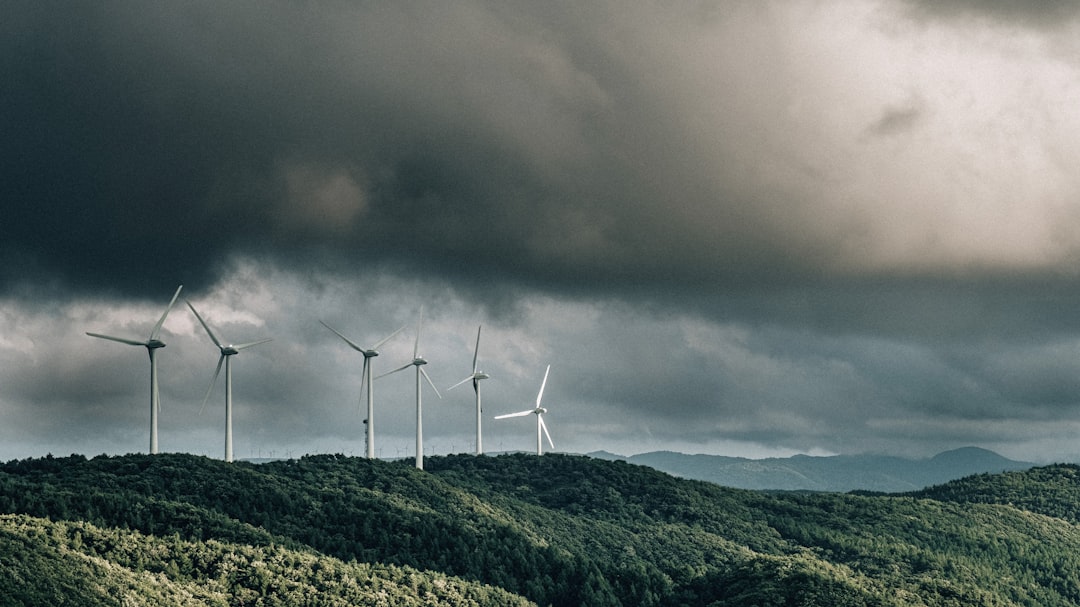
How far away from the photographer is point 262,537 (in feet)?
591

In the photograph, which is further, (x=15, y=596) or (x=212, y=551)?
(x=212, y=551)

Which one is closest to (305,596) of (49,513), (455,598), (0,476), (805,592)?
(455,598)

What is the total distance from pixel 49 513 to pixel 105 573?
1718 inches

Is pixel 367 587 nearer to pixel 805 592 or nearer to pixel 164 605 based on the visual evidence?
pixel 164 605

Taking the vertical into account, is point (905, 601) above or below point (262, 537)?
below

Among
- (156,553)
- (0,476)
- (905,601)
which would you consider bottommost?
(905,601)

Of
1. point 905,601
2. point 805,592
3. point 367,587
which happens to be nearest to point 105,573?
point 367,587

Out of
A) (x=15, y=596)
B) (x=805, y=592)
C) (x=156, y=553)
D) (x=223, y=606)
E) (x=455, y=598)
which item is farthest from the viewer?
(x=805, y=592)

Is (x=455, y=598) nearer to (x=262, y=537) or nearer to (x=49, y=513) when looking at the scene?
(x=262, y=537)

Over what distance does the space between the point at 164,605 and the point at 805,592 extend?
105 metres

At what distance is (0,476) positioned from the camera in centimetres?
19238

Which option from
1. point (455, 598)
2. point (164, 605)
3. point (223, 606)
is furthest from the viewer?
point (455, 598)

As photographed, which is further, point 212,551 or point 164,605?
point 212,551

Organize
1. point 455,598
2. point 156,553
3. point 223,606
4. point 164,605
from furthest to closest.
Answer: point 455,598
point 156,553
point 223,606
point 164,605
